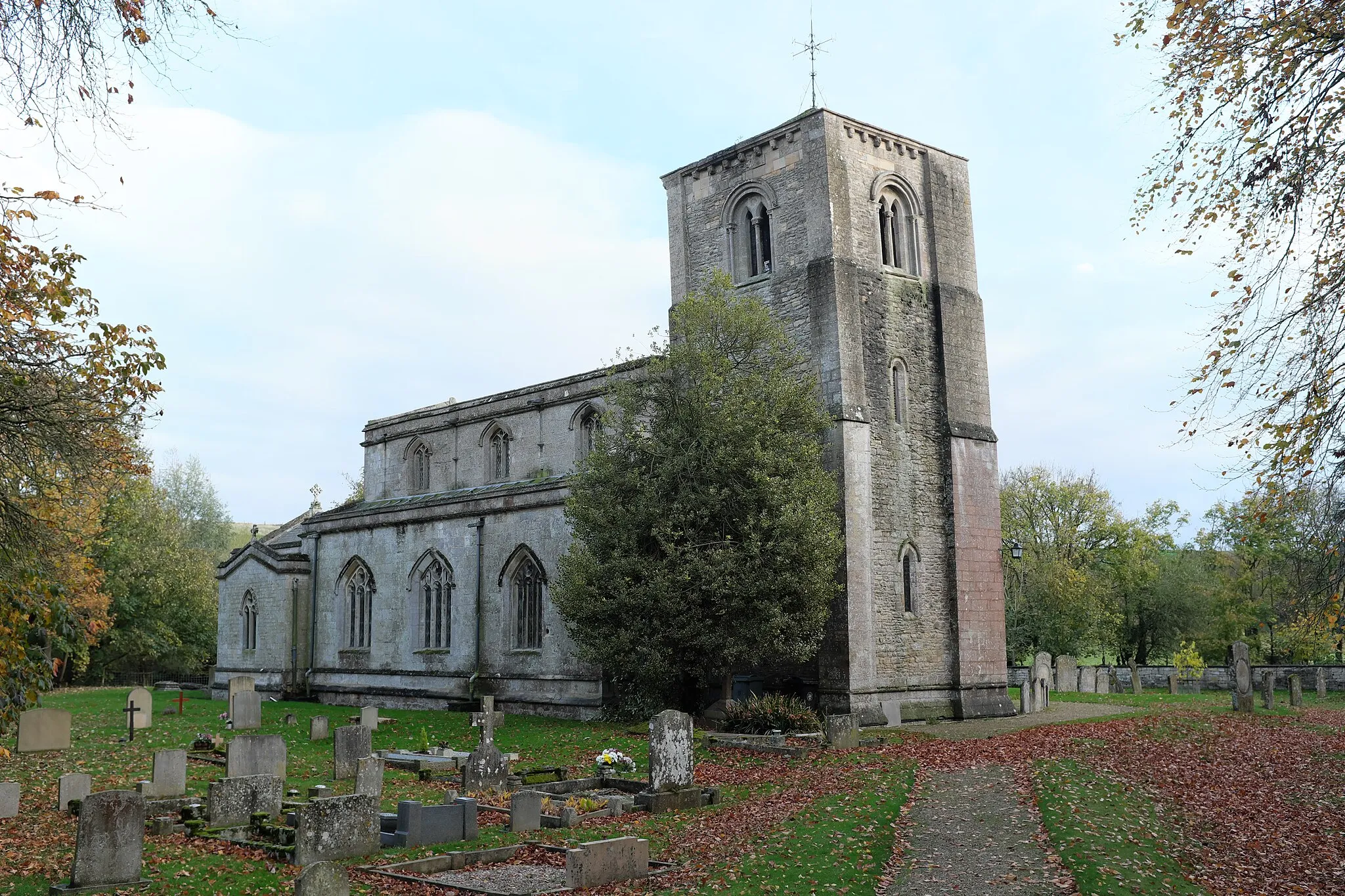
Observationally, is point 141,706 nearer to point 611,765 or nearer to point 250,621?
point 611,765

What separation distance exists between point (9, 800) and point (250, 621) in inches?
948

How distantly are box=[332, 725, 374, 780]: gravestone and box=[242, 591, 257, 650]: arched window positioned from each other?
68.6 feet

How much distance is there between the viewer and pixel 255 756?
612 inches

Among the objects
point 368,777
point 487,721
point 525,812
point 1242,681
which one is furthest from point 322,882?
point 1242,681

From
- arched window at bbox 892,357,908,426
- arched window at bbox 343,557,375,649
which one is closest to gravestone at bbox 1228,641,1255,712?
arched window at bbox 892,357,908,426

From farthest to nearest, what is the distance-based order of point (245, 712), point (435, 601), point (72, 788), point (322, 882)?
point (435, 601) < point (245, 712) < point (72, 788) < point (322, 882)

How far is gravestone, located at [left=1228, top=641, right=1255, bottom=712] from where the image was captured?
92.9 ft

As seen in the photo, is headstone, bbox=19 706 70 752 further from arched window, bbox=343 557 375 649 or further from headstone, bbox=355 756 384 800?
arched window, bbox=343 557 375 649

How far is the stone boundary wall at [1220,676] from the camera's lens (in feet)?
123

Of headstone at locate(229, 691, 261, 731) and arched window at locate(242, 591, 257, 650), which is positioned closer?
headstone at locate(229, 691, 261, 731)

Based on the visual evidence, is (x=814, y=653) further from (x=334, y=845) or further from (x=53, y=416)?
(x=53, y=416)

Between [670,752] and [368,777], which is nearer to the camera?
[368,777]

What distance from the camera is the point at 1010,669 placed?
42062 mm

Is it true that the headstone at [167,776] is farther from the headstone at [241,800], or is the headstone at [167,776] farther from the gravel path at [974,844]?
the gravel path at [974,844]
